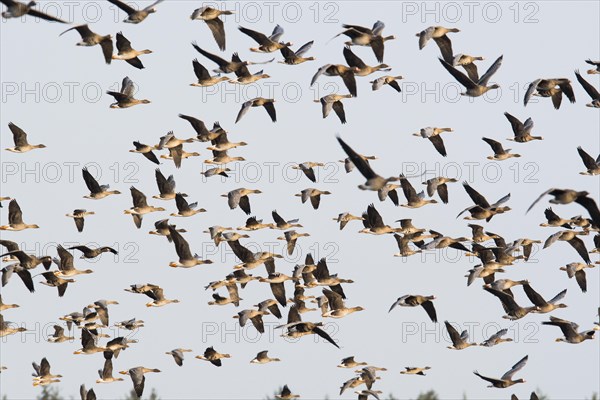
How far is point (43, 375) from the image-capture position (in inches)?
1624

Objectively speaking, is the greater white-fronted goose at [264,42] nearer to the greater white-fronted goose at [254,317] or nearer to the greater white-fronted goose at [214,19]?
the greater white-fronted goose at [214,19]

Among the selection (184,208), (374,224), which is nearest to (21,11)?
(184,208)

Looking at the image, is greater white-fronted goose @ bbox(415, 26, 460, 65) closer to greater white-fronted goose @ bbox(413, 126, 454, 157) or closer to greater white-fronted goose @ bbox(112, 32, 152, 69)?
greater white-fronted goose @ bbox(413, 126, 454, 157)

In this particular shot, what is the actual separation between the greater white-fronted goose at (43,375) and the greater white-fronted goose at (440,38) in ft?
42.7

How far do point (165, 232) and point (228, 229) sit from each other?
1.63m

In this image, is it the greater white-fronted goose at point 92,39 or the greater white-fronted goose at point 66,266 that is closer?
the greater white-fronted goose at point 92,39

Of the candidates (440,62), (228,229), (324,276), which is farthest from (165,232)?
(440,62)

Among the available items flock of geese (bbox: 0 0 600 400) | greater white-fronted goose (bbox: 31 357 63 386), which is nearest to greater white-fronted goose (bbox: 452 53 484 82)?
flock of geese (bbox: 0 0 600 400)

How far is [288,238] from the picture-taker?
42562 millimetres

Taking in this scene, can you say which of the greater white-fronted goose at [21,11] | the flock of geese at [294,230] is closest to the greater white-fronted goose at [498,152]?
the flock of geese at [294,230]

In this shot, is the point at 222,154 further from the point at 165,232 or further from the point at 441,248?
the point at 441,248

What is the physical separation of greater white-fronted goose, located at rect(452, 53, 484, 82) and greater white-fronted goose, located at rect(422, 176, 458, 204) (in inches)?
127

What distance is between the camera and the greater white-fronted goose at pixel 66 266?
3981 centimetres

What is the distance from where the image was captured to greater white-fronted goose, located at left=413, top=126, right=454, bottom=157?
39.8 metres
